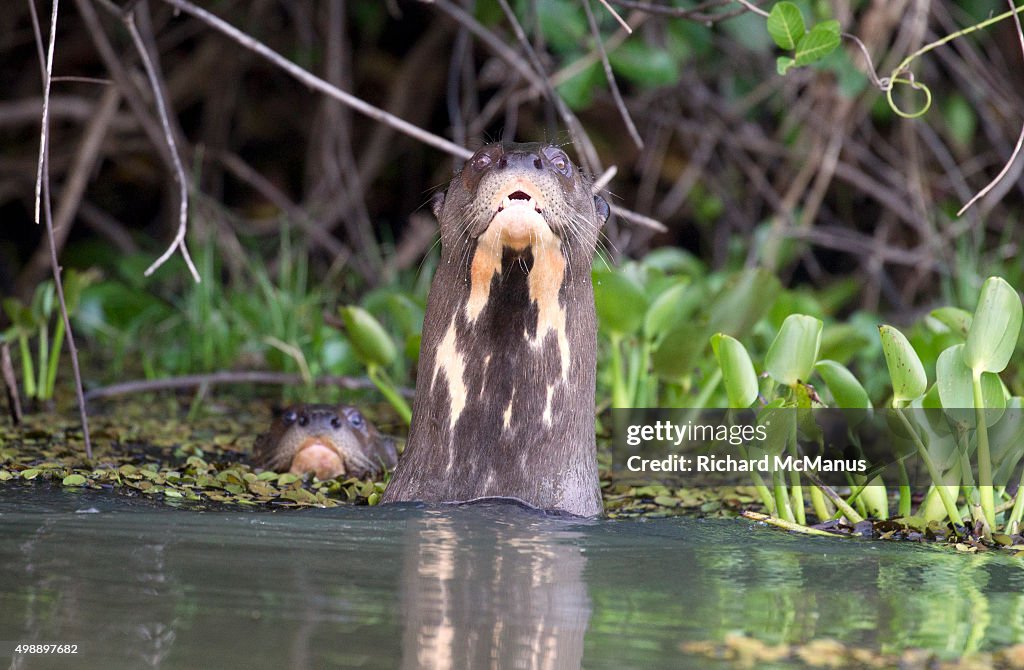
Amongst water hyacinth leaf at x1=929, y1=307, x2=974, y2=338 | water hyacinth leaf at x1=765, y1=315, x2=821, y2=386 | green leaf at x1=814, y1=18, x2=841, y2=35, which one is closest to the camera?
water hyacinth leaf at x1=765, y1=315, x2=821, y2=386

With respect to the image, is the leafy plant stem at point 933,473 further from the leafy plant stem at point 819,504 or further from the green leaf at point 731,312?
the green leaf at point 731,312

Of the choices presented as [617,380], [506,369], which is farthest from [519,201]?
[617,380]

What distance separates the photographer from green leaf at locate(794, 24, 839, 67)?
106 inches

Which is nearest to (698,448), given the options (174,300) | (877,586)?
(877,586)

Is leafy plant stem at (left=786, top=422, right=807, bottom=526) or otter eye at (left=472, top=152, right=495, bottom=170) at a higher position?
otter eye at (left=472, top=152, right=495, bottom=170)

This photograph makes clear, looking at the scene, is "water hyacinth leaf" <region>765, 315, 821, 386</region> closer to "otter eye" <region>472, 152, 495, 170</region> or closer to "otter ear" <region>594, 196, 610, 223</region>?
"otter ear" <region>594, 196, 610, 223</region>

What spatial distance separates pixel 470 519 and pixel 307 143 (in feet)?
16.3

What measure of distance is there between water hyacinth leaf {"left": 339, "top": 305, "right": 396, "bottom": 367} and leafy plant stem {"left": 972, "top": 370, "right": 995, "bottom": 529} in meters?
1.51

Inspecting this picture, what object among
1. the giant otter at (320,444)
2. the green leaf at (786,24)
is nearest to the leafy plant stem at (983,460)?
the green leaf at (786,24)

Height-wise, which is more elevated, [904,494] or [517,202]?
[517,202]

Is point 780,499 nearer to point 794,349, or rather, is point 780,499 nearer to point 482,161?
point 794,349

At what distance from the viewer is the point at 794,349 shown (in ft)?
8.03

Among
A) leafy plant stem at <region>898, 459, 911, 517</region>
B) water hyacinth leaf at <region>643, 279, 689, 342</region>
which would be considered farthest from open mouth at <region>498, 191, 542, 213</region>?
water hyacinth leaf at <region>643, 279, 689, 342</region>

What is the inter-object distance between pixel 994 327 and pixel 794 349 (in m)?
0.35
